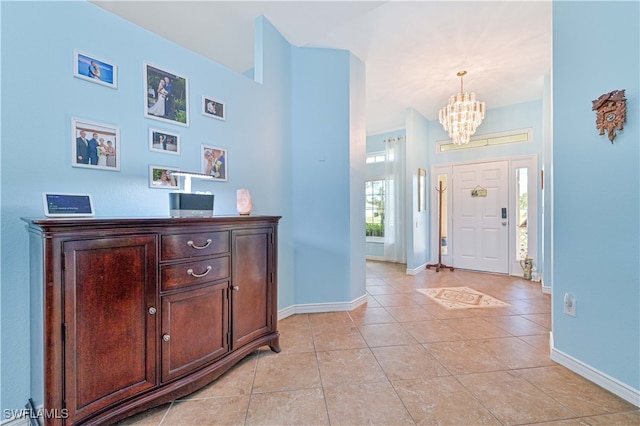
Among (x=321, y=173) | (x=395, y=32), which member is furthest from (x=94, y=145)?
(x=395, y=32)

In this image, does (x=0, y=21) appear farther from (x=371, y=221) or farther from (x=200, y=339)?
(x=371, y=221)

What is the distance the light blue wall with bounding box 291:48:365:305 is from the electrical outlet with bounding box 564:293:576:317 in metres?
1.77

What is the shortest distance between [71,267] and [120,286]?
210 millimetres

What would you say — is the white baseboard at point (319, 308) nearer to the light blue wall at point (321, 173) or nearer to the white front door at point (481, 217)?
the light blue wall at point (321, 173)

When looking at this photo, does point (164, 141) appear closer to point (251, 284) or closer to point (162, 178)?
point (162, 178)

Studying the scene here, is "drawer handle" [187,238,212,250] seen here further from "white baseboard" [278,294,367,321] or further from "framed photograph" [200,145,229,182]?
"white baseboard" [278,294,367,321]

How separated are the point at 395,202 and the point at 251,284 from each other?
4243mm

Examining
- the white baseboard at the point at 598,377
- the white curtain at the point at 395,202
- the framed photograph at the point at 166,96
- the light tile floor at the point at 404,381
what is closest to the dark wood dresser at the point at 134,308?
the light tile floor at the point at 404,381

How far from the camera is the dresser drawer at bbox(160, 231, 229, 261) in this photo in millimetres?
1432

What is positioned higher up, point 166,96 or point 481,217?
point 166,96

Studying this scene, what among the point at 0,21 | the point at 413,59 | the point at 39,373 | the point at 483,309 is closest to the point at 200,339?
the point at 39,373

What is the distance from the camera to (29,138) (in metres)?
1.32

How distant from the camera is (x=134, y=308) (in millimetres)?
1325

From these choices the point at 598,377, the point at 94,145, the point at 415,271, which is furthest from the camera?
the point at 415,271
